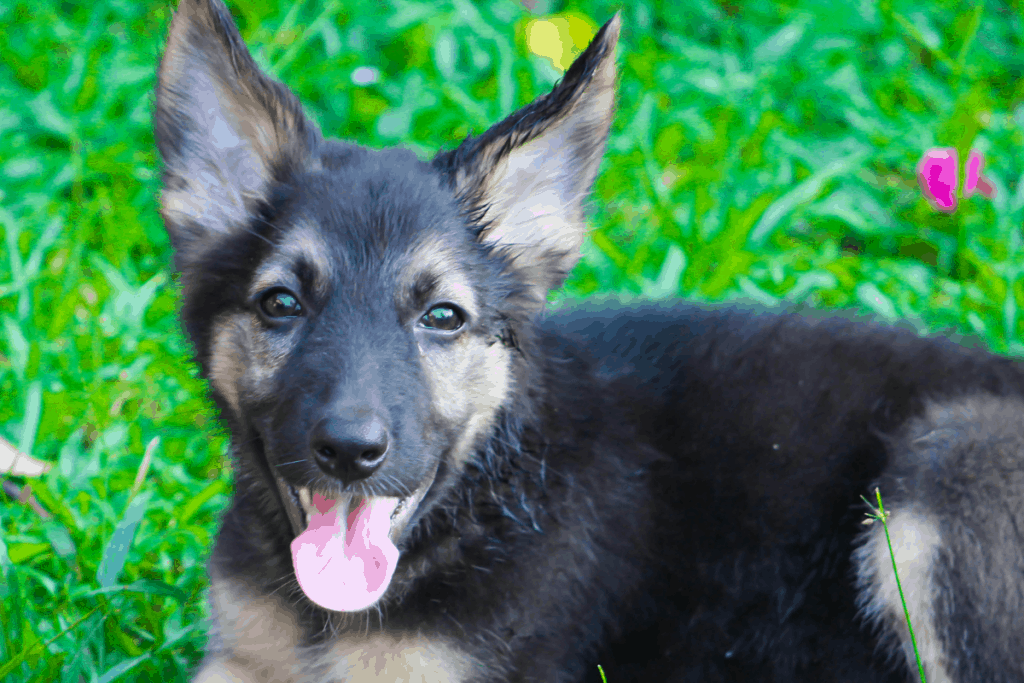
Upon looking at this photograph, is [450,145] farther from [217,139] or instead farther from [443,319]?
[443,319]

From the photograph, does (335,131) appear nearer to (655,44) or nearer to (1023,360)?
(655,44)

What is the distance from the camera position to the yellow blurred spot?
5746 millimetres

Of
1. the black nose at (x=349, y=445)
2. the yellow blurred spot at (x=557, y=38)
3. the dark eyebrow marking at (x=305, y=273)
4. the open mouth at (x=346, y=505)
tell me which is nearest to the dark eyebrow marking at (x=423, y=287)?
the dark eyebrow marking at (x=305, y=273)

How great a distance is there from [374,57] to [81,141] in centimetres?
175

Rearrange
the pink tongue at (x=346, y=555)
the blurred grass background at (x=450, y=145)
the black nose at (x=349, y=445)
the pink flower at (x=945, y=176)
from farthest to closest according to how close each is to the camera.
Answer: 1. the pink flower at (x=945, y=176)
2. the blurred grass background at (x=450, y=145)
3. the pink tongue at (x=346, y=555)
4. the black nose at (x=349, y=445)

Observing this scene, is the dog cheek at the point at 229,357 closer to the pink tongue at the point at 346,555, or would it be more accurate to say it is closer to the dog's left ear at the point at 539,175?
the pink tongue at the point at 346,555

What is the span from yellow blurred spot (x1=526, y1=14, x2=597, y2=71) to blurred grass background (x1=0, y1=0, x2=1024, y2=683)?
17mm

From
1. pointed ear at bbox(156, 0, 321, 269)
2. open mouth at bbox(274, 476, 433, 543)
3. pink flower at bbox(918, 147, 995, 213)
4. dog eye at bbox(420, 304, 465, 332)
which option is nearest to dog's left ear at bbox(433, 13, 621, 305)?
dog eye at bbox(420, 304, 465, 332)

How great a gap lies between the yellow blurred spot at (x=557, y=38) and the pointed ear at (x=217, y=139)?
3.00 meters

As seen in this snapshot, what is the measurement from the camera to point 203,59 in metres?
2.82

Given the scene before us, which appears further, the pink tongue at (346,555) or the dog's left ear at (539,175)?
the dog's left ear at (539,175)

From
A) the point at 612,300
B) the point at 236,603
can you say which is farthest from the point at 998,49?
the point at 236,603

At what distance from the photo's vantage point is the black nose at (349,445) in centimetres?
241

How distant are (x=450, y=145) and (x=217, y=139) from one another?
2.36 meters
